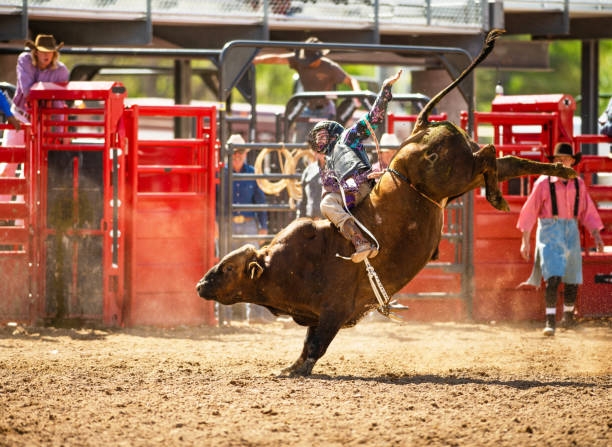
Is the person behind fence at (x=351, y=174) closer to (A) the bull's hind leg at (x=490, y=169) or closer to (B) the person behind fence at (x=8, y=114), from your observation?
(A) the bull's hind leg at (x=490, y=169)

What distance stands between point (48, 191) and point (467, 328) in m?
4.57

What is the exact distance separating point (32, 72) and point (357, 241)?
16.1 ft

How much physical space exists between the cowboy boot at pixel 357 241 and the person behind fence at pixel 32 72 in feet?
15.0

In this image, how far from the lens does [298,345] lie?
27.9ft

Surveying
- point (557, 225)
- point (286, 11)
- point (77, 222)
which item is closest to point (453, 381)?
point (557, 225)

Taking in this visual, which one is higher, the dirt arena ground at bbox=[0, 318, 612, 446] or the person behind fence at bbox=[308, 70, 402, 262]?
the person behind fence at bbox=[308, 70, 402, 262]

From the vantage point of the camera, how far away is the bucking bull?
21.4 ft

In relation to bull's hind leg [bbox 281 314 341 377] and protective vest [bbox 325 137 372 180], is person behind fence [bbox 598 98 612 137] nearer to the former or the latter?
protective vest [bbox 325 137 372 180]

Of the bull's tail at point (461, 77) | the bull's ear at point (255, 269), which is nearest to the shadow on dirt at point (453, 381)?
the bull's ear at point (255, 269)

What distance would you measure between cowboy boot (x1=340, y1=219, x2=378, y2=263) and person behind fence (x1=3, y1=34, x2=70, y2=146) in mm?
4577

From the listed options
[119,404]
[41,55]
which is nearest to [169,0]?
[41,55]

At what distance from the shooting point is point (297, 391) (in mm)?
5883

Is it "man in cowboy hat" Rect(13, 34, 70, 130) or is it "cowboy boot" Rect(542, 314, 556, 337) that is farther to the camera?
"man in cowboy hat" Rect(13, 34, 70, 130)

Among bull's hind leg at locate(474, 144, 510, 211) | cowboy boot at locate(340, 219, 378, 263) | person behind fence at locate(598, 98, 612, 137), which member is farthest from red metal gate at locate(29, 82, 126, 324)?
person behind fence at locate(598, 98, 612, 137)
